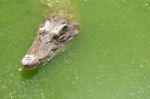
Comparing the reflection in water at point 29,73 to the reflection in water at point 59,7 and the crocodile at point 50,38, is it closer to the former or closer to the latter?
the crocodile at point 50,38

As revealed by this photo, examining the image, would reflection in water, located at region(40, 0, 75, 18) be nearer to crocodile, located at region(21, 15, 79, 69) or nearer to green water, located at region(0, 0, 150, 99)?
green water, located at region(0, 0, 150, 99)

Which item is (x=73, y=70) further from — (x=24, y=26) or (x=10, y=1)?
(x=10, y=1)

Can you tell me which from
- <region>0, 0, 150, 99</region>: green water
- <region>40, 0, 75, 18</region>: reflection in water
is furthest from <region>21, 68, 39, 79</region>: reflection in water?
<region>40, 0, 75, 18</region>: reflection in water

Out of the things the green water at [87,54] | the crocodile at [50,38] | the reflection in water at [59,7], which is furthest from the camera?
the reflection in water at [59,7]

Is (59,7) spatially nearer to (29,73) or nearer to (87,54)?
(87,54)

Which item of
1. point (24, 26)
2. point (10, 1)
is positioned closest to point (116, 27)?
point (24, 26)

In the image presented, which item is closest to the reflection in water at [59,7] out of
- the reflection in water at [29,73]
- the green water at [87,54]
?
the green water at [87,54]

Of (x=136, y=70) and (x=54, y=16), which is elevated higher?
(x=54, y=16)
